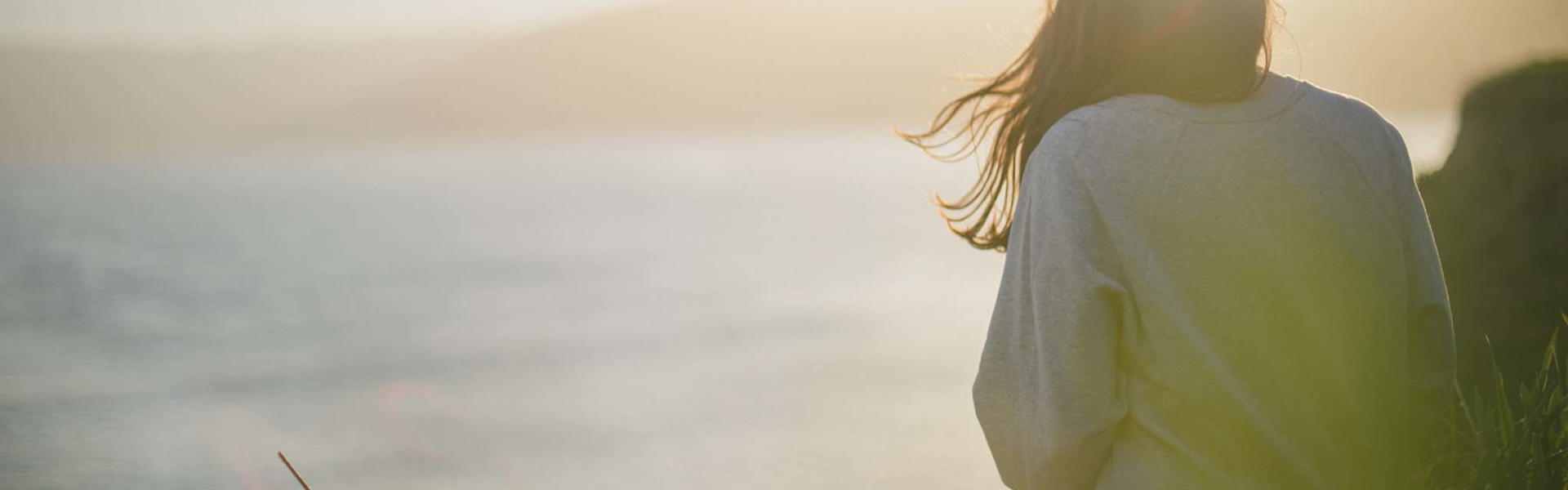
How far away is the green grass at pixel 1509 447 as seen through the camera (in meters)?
2.75

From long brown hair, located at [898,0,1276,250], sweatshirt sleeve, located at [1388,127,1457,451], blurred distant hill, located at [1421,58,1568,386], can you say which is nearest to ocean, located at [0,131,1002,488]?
blurred distant hill, located at [1421,58,1568,386]

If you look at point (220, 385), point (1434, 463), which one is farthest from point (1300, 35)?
→ point (220, 385)

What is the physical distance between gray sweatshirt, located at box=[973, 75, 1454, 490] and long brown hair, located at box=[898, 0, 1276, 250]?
0.04m

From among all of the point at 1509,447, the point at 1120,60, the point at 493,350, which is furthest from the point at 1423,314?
the point at 493,350

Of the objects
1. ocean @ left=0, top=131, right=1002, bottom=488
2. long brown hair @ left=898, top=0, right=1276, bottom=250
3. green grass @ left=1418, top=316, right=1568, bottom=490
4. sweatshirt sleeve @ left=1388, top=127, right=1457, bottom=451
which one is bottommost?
ocean @ left=0, top=131, right=1002, bottom=488

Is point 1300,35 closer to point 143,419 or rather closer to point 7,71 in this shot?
point 143,419

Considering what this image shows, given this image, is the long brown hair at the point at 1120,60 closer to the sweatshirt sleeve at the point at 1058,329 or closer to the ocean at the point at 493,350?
the sweatshirt sleeve at the point at 1058,329

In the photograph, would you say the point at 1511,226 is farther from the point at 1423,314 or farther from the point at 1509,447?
the point at 1423,314

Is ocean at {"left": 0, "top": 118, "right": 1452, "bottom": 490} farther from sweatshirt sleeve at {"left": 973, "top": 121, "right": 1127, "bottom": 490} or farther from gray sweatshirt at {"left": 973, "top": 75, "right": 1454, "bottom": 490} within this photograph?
sweatshirt sleeve at {"left": 973, "top": 121, "right": 1127, "bottom": 490}

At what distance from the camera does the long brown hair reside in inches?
55.1

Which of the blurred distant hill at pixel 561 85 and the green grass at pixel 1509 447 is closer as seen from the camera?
the green grass at pixel 1509 447

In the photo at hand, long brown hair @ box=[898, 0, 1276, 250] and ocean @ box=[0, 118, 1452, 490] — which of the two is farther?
ocean @ box=[0, 118, 1452, 490]

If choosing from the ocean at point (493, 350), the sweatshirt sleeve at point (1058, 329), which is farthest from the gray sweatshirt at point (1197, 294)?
the ocean at point (493, 350)

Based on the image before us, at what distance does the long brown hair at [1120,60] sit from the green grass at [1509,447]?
1567 millimetres
